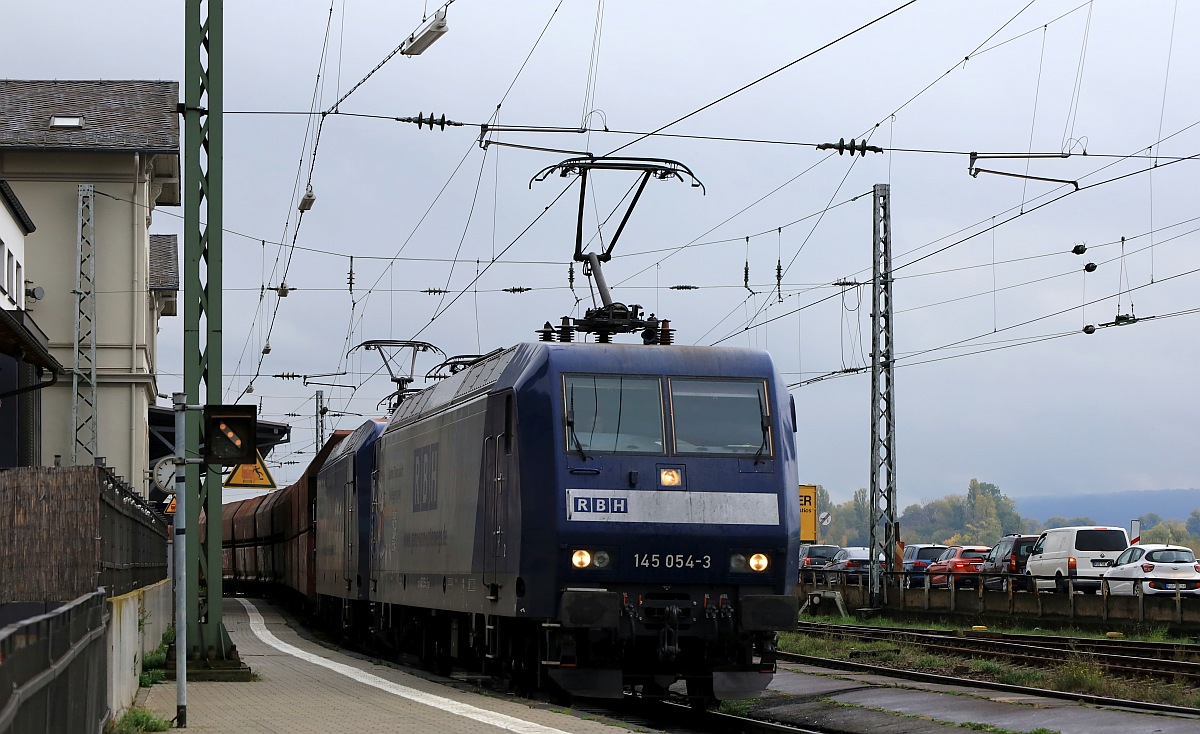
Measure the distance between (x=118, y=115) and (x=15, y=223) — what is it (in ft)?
27.3

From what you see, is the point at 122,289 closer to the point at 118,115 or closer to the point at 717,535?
the point at 118,115

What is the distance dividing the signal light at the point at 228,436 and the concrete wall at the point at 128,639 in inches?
57.3

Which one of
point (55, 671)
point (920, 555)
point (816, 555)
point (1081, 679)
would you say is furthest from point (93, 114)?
point (55, 671)

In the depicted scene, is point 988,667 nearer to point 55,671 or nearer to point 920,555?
point 55,671

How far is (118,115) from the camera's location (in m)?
41.7

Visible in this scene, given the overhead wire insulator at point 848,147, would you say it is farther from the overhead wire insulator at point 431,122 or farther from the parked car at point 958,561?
the parked car at point 958,561

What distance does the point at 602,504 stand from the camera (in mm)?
14008

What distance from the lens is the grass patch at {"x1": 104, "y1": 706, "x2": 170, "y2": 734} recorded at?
1108 cm

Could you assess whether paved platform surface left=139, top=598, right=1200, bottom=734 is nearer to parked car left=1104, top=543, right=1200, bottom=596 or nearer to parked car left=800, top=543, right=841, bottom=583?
parked car left=1104, top=543, right=1200, bottom=596

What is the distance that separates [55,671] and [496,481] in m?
8.65

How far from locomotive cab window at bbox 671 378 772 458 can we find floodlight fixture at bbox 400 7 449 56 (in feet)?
13.9

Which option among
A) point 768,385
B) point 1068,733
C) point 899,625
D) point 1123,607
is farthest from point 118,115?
point 1068,733

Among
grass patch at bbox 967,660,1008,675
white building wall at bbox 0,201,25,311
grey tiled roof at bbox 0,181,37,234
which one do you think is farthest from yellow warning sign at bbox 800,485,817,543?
grass patch at bbox 967,660,1008,675

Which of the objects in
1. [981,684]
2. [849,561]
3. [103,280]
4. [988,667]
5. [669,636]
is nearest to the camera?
[669,636]
